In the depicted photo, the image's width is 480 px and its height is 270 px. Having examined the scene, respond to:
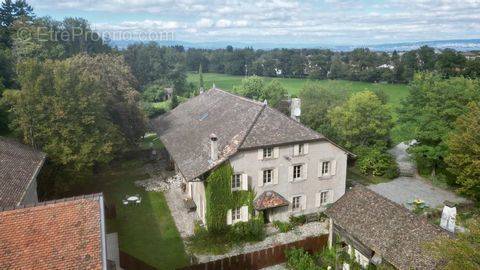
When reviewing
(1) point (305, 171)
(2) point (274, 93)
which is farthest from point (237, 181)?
(2) point (274, 93)

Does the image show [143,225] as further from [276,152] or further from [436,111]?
[436,111]

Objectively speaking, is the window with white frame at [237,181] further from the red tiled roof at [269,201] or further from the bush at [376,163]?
the bush at [376,163]

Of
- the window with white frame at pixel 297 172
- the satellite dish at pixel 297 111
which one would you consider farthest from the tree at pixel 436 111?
the window with white frame at pixel 297 172

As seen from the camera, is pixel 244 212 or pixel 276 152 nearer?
pixel 244 212

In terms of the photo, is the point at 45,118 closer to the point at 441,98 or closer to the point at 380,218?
the point at 380,218

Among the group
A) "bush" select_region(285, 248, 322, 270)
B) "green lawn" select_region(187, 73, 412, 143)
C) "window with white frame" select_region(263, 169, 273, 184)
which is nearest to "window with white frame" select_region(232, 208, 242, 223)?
"window with white frame" select_region(263, 169, 273, 184)

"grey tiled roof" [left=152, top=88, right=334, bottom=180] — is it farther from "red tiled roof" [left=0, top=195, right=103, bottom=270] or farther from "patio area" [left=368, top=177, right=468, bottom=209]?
"patio area" [left=368, top=177, right=468, bottom=209]
